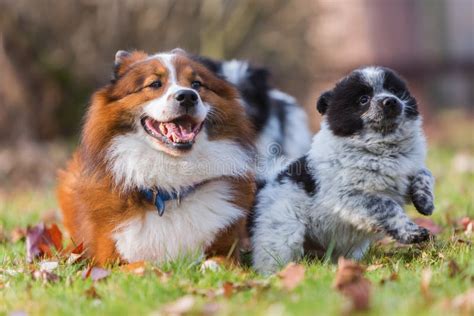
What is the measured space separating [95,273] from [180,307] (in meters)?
0.98

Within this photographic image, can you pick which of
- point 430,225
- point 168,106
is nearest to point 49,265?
point 168,106

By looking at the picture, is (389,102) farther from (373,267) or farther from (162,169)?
(162,169)

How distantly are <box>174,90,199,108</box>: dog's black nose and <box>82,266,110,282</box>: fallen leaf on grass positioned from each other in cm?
105

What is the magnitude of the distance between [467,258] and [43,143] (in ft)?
28.6

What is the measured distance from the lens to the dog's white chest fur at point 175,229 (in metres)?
4.32

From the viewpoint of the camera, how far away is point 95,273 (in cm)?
390

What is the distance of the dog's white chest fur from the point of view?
4320 millimetres

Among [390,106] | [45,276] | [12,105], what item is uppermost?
[390,106]

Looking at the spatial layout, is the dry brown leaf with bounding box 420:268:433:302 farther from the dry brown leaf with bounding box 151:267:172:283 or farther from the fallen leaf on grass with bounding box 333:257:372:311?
the dry brown leaf with bounding box 151:267:172:283

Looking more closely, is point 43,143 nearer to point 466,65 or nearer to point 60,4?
point 60,4

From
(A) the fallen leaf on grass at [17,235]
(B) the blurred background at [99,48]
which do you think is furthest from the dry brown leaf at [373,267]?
(B) the blurred background at [99,48]

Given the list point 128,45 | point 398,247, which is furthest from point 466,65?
point 398,247

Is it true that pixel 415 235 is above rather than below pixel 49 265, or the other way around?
above

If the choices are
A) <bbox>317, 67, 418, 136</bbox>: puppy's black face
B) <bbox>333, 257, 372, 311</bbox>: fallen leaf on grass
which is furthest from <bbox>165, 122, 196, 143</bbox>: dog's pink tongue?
<bbox>333, 257, 372, 311</bbox>: fallen leaf on grass
